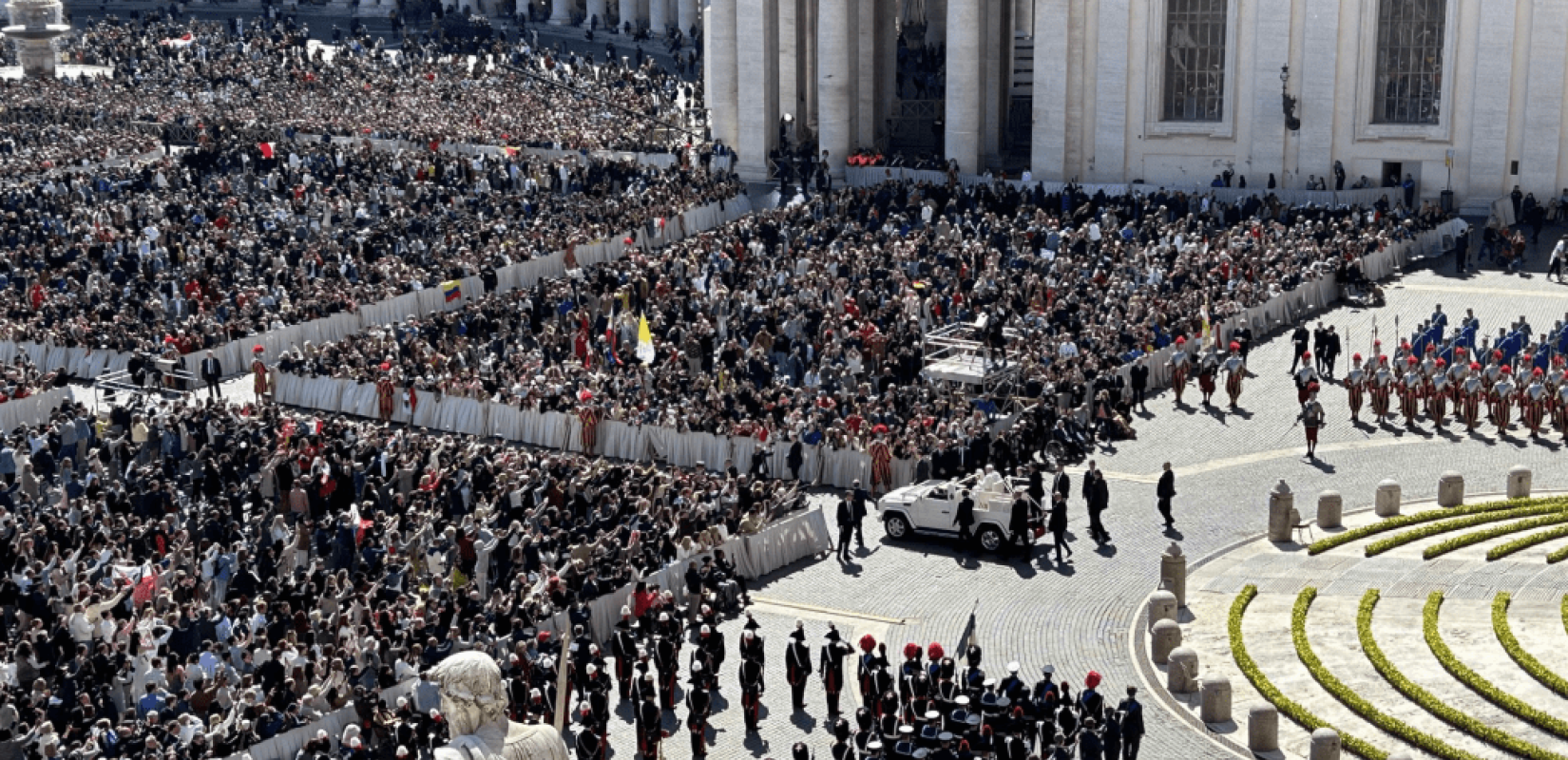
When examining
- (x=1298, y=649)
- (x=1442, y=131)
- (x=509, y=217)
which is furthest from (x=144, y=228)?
(x=1298, y=649)

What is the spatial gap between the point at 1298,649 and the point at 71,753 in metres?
18.0

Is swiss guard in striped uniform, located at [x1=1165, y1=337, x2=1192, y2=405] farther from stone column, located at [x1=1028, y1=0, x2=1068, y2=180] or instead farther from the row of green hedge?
stone column, located at [x1=1028, y1=0, x2=1068, y2=180]

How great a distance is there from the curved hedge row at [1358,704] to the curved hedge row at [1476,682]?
4.11 ft

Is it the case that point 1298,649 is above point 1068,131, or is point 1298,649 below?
below

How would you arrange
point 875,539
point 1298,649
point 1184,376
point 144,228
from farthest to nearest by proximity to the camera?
point 144,228 → point 1184,376 → point 875,539 → point 1298,649

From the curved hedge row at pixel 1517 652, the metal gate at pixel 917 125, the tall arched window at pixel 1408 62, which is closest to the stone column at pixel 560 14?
the metal gate at pixel 917 125

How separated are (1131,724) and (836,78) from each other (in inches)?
1888

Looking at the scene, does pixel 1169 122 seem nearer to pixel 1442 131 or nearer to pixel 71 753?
pixel 1442 131

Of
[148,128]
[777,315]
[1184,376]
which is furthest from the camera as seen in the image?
[148,128]

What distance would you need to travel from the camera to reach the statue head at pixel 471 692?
575 inches

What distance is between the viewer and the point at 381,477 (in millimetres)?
46406

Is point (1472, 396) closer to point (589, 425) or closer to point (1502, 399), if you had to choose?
point (1502, 399)

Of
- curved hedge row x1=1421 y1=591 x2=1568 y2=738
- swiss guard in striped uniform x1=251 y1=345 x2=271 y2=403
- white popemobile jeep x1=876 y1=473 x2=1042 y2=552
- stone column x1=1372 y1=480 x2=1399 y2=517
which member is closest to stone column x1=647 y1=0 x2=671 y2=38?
swiss guard in striped uniform x1=251 y1=345 x2=271 y2=403

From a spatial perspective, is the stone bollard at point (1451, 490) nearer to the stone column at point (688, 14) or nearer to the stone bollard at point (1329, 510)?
the stone bollard at point (1329, 510)
